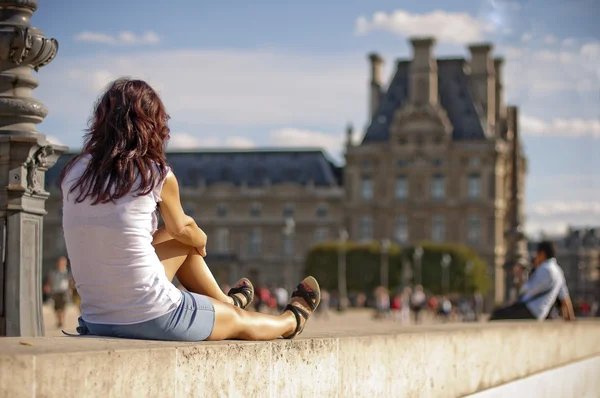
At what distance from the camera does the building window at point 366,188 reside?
270 ft

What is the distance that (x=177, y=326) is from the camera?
4.21m

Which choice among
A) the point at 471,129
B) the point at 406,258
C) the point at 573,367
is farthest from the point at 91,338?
the point at 471,129

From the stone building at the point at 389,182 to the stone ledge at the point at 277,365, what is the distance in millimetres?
72959

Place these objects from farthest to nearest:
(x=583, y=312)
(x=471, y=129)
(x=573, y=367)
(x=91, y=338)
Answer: (x=471, y=129) < (x=583, y=312) < (x=573, y=367) < (x=91, y=338)

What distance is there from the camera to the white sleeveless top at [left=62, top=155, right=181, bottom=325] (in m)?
4.19

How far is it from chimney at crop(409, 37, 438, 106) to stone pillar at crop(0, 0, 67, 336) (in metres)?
72.0

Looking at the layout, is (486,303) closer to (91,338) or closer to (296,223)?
(296,223)

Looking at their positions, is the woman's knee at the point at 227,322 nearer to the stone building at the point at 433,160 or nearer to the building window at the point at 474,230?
the stone building at the point at 433,160

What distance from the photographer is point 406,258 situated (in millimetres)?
75000

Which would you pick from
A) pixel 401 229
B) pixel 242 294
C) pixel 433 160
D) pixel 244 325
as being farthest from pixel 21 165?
pixel 401 229

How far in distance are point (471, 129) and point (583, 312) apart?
23560 millimetres

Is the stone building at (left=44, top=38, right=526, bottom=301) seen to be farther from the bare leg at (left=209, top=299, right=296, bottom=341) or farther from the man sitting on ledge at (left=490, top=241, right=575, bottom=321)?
the bare leg at (left=209, top=299, right=296, bottom=341)

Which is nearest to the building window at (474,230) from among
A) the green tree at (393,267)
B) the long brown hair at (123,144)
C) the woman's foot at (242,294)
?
the green tree at (393,267)

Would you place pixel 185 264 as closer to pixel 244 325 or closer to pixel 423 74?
pixel 244 325
